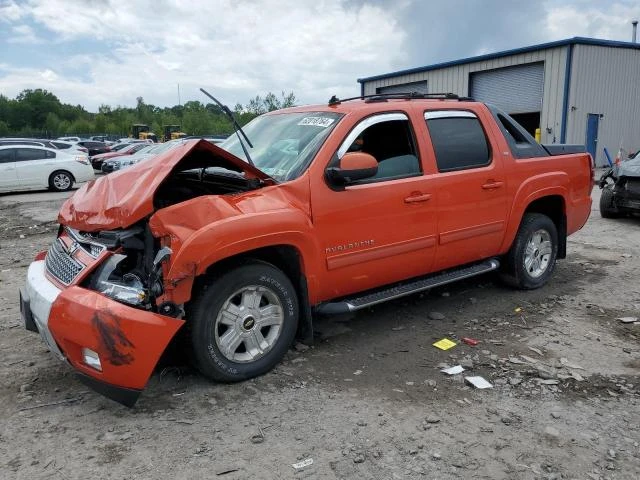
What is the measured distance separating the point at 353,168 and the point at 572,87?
18550 millimetres

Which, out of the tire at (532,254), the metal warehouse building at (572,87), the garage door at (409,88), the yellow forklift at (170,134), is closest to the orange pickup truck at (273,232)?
the tire at (532,254)

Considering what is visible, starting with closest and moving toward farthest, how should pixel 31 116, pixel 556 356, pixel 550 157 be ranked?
1. pixel 556 356
2. pixel 550 157
3. pixel 31 116

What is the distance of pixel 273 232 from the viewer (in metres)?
3.49

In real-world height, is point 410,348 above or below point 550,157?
below

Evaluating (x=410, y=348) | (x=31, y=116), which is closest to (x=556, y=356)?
(x=410, y=348)

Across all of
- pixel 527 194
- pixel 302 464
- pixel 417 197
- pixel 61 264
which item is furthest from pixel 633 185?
pixel 61 264

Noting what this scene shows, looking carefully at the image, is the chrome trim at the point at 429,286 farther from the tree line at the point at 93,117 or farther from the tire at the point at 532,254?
the tree line at the point at 93,117

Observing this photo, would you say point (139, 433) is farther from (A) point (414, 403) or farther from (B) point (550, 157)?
(B) point (550, 157)

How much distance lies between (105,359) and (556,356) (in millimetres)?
3125

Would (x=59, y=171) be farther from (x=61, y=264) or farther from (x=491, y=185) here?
(x=491, y=185)

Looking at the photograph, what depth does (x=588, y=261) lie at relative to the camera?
6.90m

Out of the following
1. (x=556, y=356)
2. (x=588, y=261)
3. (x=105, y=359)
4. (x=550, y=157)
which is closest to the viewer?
(x=105, y=359)

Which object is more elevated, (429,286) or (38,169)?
(38,169)

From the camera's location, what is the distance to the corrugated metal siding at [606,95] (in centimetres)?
1950
